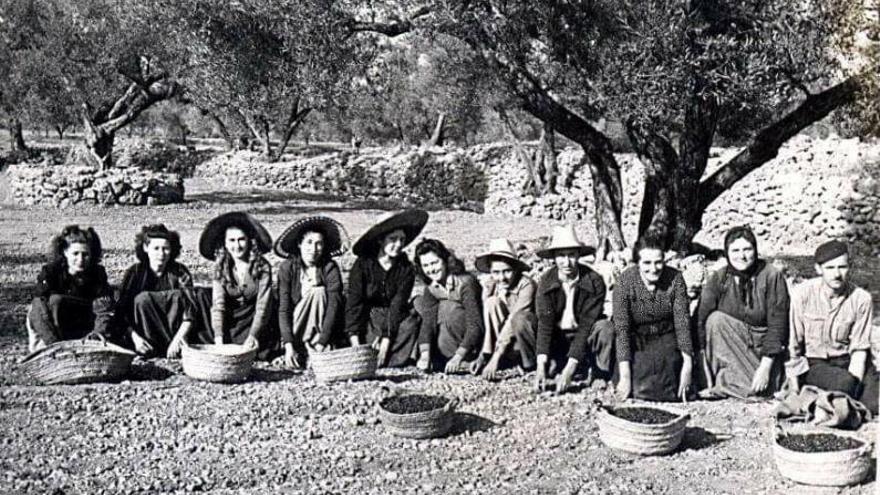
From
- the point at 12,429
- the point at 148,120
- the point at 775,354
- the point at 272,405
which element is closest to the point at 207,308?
the point at 272,405

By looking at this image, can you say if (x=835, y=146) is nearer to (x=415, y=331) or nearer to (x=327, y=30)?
(x=327, y=30)

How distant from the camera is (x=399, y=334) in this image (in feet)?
23.4

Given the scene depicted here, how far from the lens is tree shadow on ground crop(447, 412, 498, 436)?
18.5 ft

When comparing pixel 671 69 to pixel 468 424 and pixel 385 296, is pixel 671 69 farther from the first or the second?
pixel 468 424

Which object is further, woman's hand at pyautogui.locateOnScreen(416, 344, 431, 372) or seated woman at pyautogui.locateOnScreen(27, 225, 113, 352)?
woman's hand at pyautogui.locateOnScreen(416, 344, 431, 372)

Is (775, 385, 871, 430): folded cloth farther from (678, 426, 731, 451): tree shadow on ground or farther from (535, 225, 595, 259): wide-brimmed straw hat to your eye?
(535, 225, 595, 259): wide-brimmed straw hat

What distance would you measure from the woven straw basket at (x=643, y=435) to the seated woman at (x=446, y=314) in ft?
6.11

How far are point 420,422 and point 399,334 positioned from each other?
6.17ft

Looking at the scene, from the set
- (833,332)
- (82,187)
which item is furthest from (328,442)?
(82,187)

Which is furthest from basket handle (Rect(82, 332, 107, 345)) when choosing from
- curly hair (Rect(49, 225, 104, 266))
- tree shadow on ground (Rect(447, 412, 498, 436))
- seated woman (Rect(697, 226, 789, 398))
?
seated woman (Rect(697, 226, 789, 398))

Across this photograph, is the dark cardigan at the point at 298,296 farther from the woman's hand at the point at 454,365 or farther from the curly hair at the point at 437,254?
the woman's hand at the point at 454,365

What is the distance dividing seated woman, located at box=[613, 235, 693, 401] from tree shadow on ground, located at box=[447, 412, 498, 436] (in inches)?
40.3

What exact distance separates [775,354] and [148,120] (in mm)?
60783

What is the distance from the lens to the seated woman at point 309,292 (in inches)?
275
